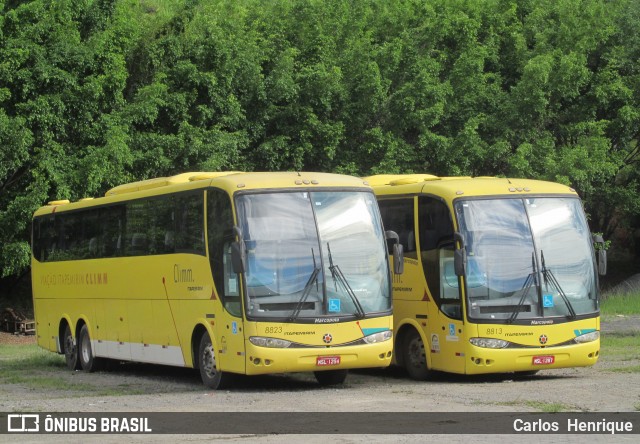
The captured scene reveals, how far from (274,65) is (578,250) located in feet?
68.2

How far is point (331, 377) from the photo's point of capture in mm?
19500

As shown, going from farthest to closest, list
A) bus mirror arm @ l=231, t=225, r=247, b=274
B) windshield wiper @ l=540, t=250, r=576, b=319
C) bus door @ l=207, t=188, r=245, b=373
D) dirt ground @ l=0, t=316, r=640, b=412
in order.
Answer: windshield wiper @ l=540, t=250, r=576, b=319 → bus door @ l=207, t=188, r=245, b=373 → bus mirror arm @ l=231, t=225, r=247, b=274 → dirt ground @ l=0, t=316, r=640, b=412

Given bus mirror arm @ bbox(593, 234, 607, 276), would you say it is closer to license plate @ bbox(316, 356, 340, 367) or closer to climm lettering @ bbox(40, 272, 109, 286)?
license plate @ bbox(316, 356, 340, 367)

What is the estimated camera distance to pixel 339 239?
59.6ft

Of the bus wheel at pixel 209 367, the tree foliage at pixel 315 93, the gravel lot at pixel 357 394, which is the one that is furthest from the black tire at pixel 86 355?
the tree foliage at pixel 315 93

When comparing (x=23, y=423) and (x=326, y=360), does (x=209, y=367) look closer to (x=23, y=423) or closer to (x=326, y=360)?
(x=326, y=360)

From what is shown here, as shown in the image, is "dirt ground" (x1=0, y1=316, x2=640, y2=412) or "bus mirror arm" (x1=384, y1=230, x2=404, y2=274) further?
"bus mirror arm" (x1=384, y1=230, x2=404, y2=274)

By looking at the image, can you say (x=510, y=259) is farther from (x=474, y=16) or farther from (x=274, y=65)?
(x=474, y=16)

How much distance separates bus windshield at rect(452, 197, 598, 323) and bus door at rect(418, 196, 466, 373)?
0.25 m

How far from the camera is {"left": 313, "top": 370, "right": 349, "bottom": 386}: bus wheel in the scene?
19.5m

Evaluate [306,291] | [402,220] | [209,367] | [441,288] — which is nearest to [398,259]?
[441,288]

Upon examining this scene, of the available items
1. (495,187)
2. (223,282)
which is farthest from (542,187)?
(223,282)

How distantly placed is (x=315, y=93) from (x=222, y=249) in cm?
2032

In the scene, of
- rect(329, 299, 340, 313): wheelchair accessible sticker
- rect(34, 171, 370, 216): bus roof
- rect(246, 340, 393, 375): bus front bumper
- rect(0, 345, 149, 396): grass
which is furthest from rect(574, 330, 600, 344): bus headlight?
rect(0, 345, 149, 396): grass
